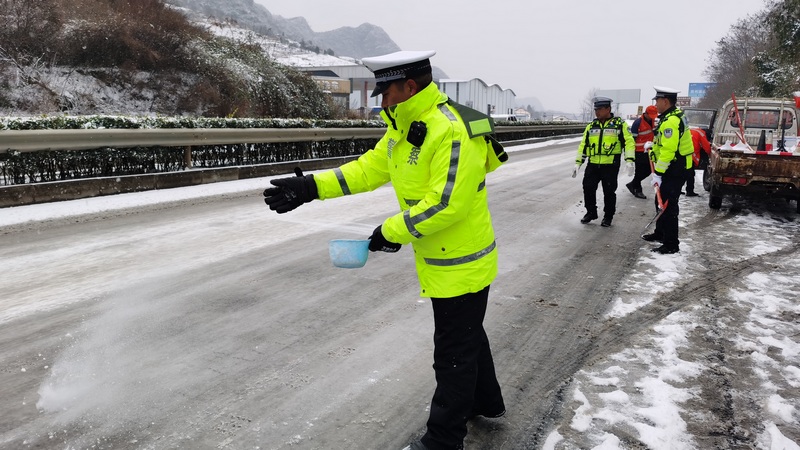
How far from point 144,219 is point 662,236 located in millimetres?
6811

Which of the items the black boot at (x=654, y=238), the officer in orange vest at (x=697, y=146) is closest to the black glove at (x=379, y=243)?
the black boot at (x=654, y=238)

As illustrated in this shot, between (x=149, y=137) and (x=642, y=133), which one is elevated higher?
(x=642, y=133)

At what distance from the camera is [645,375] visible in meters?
3.60

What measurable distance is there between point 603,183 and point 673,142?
6.08 ft

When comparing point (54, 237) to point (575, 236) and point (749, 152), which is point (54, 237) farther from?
point (749, 152)

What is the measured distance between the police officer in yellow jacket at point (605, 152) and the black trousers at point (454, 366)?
6.34 m

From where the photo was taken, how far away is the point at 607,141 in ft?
28.5

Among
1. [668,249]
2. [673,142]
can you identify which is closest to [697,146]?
[673,142]

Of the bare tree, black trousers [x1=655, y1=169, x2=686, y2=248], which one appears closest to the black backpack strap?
black trousers [x1=655, y1=169, x2=686, y2=248]

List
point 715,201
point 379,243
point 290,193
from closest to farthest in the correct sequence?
1. point 379,243
2. point 290,193
3. point 715,201

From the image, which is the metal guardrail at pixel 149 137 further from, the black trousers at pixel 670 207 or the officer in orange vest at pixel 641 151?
the black trousers at pixel 670 207

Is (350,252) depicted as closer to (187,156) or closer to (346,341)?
(346,341)

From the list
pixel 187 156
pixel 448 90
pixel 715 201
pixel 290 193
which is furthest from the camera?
pixel 448 90

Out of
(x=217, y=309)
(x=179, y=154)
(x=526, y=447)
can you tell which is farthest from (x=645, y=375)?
(x=179, y=154)
